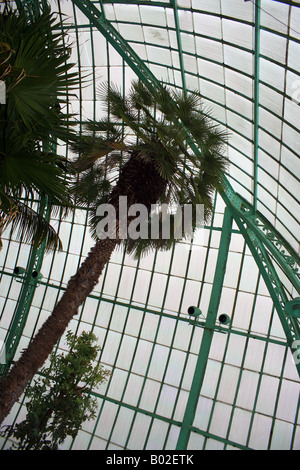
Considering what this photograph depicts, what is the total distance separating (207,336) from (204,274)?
354 cm

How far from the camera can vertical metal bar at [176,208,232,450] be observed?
62.2 feet

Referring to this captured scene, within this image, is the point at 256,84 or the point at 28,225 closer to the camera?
the point at 28,225

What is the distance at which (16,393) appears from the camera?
34.5 ft

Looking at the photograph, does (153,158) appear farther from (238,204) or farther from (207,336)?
(207,336)

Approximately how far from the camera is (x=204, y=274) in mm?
22141

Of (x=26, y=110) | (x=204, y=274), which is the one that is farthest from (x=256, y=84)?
(x=204, y=274)

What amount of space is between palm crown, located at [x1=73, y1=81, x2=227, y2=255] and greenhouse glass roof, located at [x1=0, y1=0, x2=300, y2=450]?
8.74 ft

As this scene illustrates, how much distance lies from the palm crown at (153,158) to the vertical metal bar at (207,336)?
593 cm

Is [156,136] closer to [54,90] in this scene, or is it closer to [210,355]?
[54,90]

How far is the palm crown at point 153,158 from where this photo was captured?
40.8ft

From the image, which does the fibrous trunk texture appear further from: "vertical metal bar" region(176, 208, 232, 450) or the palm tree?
"vertical metal bar" region(176, 208, 232, 450)

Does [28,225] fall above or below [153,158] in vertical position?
below
